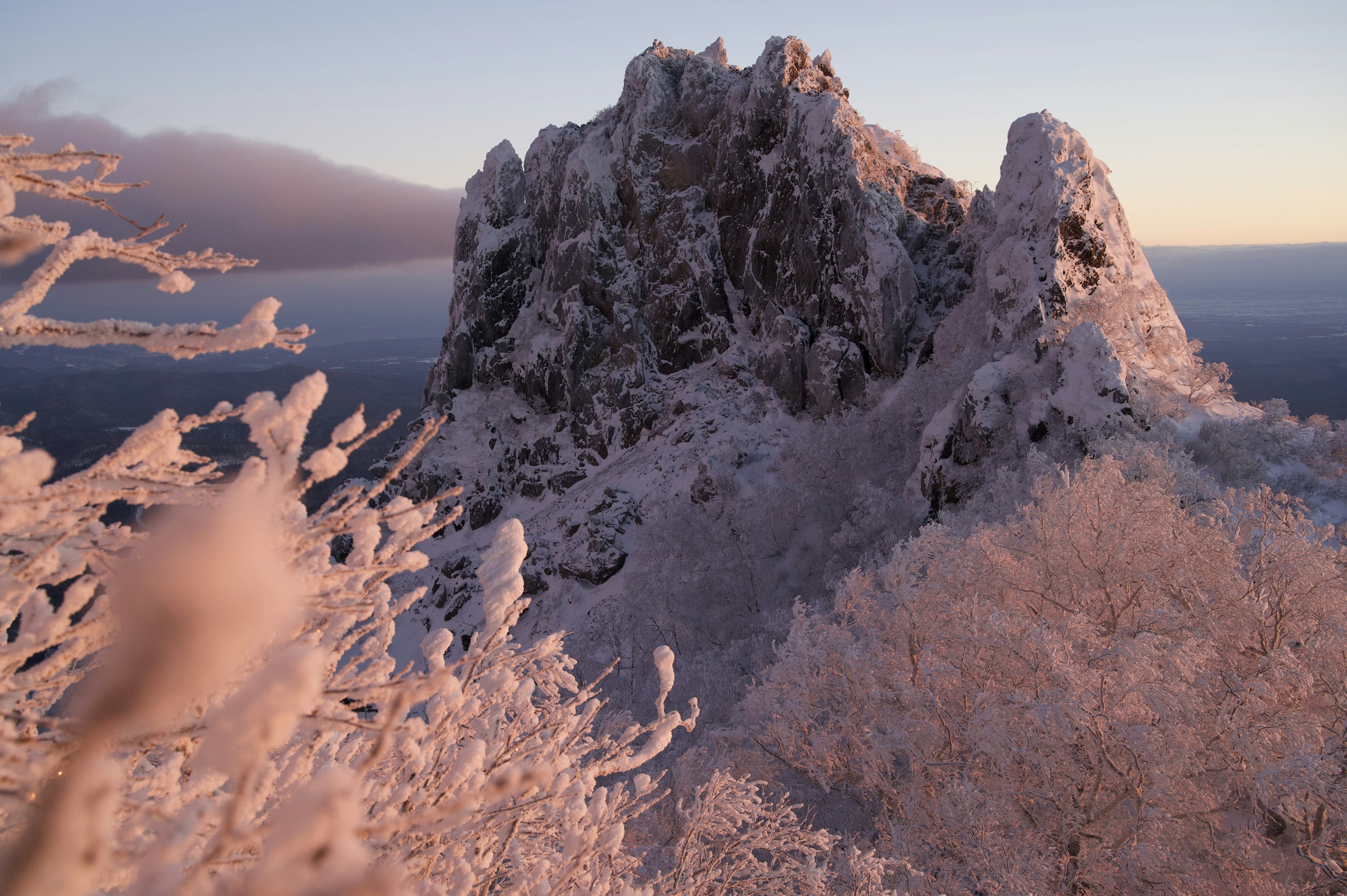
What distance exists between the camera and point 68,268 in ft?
5.66

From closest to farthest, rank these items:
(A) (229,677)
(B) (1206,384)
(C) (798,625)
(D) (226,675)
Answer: (D) (226,675)
(A) (229,677)
(C) (798,625)
(B) (1206,384)

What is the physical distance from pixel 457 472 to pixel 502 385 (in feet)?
18.8

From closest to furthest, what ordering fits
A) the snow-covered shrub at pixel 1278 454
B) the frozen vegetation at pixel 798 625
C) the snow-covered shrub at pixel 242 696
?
the snow-covered shrub at pixel 242 696 < the frozen vegetation at pixel 798 625 < the snow-covered shrub at pixel 1278 454

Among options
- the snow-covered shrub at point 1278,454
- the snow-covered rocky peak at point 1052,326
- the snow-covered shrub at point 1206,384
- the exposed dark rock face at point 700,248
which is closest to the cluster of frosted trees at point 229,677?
the snow-covered shrub at point 1278,454

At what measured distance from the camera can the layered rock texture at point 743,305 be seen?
2016cm

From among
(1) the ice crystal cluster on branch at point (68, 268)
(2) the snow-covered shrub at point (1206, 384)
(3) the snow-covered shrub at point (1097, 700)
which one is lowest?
(3) the snow-covered shrub at point (1097, 700)

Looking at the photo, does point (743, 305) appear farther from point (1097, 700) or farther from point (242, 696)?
point (242, 696)

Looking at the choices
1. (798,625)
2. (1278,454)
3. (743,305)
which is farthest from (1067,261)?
(798,625)

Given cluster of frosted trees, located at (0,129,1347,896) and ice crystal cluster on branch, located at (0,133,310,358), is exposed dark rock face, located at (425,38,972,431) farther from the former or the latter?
ice crystal cluster on branch, located at (0,133,310,358)

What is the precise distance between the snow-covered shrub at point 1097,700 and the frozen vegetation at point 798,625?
0.05 meters

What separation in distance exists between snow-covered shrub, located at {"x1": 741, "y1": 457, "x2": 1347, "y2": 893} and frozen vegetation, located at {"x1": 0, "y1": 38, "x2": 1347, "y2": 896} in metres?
0.05

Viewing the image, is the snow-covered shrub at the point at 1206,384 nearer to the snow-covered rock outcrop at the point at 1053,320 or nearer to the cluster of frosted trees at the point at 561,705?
the snow-covered rock outcrop at the point at 1053,320

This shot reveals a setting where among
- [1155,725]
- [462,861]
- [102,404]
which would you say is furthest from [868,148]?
[102,404]

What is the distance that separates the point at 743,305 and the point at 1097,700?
1159 inches
